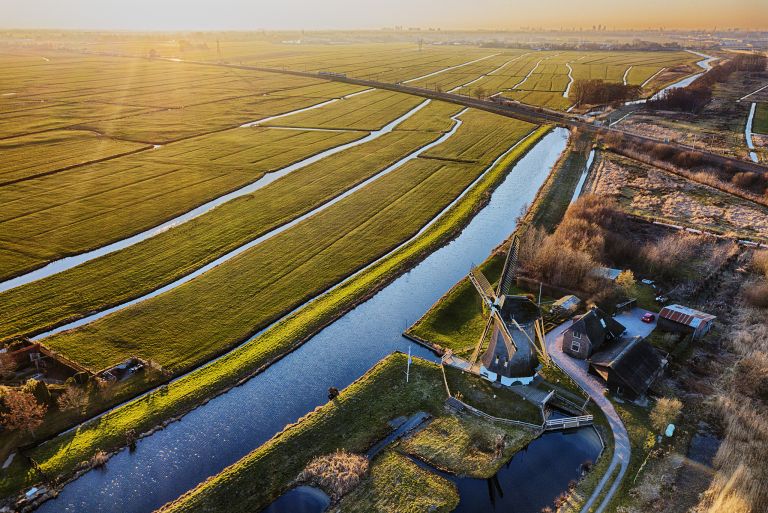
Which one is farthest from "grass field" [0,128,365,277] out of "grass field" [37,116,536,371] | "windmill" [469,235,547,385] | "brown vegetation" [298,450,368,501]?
"windmill" [469,235,547,385]

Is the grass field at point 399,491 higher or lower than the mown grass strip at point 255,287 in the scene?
lower

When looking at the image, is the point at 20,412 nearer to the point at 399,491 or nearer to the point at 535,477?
the point at 399,491

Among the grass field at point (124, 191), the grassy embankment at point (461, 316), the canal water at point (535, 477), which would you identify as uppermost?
the grass field at point (124, 191)

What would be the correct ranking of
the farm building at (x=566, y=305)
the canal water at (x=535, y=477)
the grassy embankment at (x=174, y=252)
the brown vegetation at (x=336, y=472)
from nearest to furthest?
the canal water at (x=535, y=477), the brown vegetation at (x=336, y=472), the grassy embankment at (x=174, y=252), the farm building at (x=566, y=305)

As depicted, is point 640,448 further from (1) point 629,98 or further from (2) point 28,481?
(1) point 629,98

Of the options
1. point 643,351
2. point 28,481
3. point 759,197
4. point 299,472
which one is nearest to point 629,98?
point 759,197

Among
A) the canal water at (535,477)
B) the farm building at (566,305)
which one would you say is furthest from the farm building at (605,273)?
the canal water at (535,477)

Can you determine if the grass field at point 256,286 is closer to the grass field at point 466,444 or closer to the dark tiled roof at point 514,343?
the grass field at point 466,444
